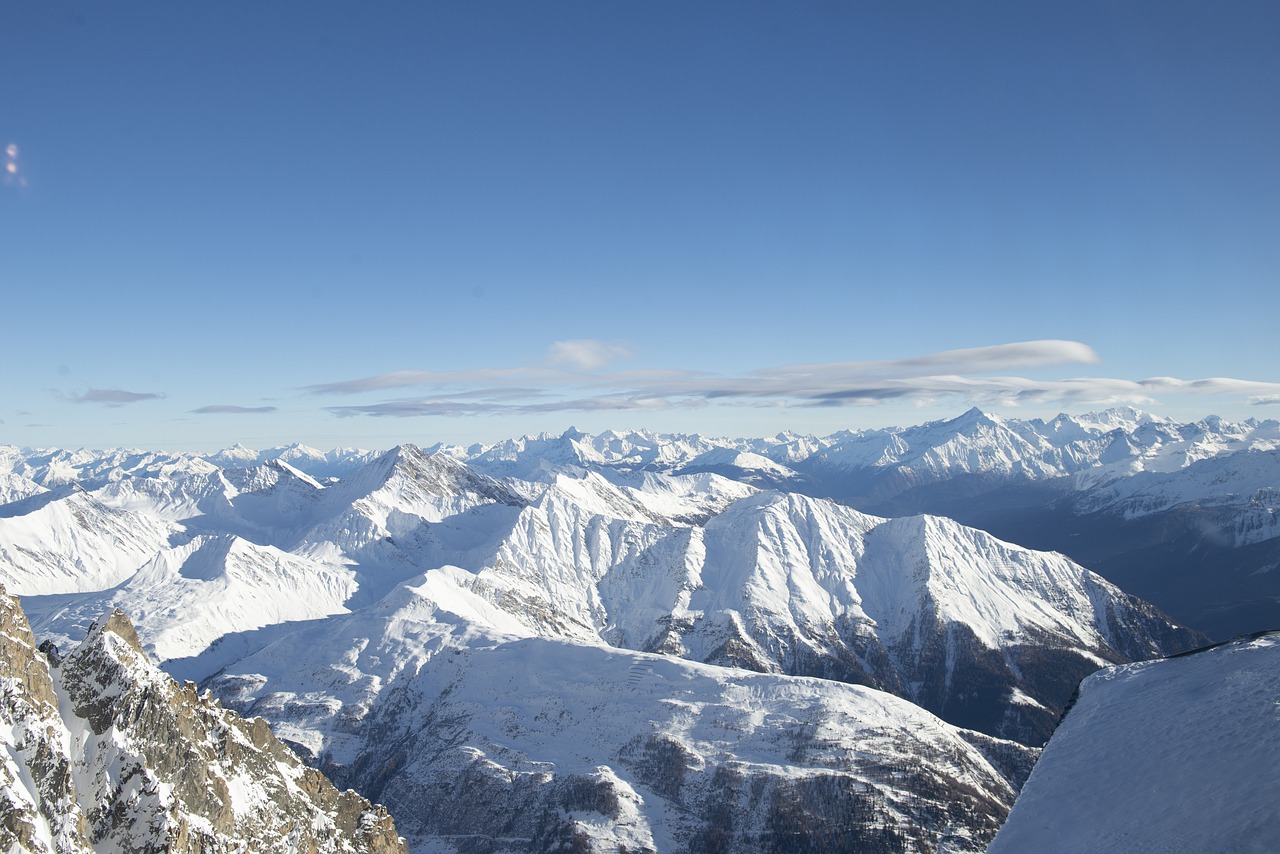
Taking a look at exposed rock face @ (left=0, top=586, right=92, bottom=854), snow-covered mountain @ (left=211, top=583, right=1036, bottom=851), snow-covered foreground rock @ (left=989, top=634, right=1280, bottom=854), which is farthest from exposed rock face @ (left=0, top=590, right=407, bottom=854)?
snow-covered mountain @ (left=211, top=583, right=1036, bottom=851)

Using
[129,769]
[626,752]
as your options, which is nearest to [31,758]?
[129,769]

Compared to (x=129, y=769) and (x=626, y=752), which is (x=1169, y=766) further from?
(x=626, y=752)

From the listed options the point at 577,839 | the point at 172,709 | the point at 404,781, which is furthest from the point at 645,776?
the point at 172,709

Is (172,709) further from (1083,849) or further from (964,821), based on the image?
(964,821)

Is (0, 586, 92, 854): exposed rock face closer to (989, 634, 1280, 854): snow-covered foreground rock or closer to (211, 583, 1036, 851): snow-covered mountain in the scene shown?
(989, 634, 1280, 854): snow-covered foreground rock

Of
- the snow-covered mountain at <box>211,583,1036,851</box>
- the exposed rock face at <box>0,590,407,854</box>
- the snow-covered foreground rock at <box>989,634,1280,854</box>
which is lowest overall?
the snow-covered mountain at <box>211,583,1036,851</box>
